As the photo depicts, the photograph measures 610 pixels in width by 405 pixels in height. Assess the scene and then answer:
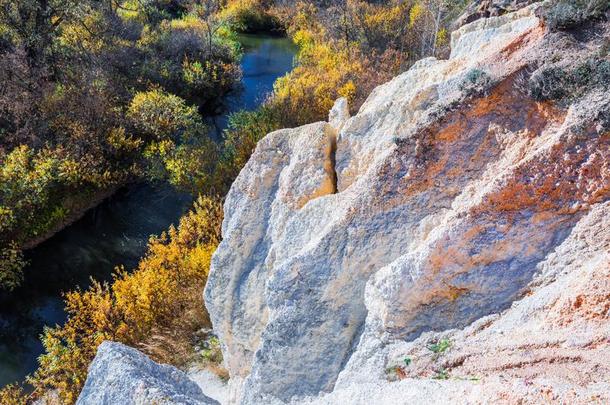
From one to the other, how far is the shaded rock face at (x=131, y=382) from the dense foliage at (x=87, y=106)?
39.8 ft

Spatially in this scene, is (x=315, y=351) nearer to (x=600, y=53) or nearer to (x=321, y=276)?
(x=321, y=276)

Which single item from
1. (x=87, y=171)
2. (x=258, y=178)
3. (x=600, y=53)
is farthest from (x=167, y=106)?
(x=600, y=53)

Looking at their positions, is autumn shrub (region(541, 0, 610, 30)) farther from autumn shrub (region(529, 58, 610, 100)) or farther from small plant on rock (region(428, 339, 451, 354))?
small plant on rock (region(428, 339, 451, 354))

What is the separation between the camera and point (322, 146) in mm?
11680

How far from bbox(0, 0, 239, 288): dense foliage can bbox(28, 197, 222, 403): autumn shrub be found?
17.2 ft

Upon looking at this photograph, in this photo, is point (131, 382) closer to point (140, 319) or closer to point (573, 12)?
point (140, 319)

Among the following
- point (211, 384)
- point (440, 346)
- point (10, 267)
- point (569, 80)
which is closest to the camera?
point (440, 346)

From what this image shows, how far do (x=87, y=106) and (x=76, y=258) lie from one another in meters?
7.87

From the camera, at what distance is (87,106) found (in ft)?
78.6

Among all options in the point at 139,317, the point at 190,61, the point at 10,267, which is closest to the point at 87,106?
the point at 10,267

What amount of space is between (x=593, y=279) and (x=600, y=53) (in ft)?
12.7

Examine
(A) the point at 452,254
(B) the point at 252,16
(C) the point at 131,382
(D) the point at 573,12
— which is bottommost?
(A) the point at 452,254

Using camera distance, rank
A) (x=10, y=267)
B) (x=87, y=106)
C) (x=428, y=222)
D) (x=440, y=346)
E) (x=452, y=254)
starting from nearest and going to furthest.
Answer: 1. (x=440, y=346)
2. (x=452, y=254)
3. (x=428, y=222)
4. (x=10, y=267)
5. (x=87, y=106)

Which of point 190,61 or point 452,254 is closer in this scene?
point 452,254
